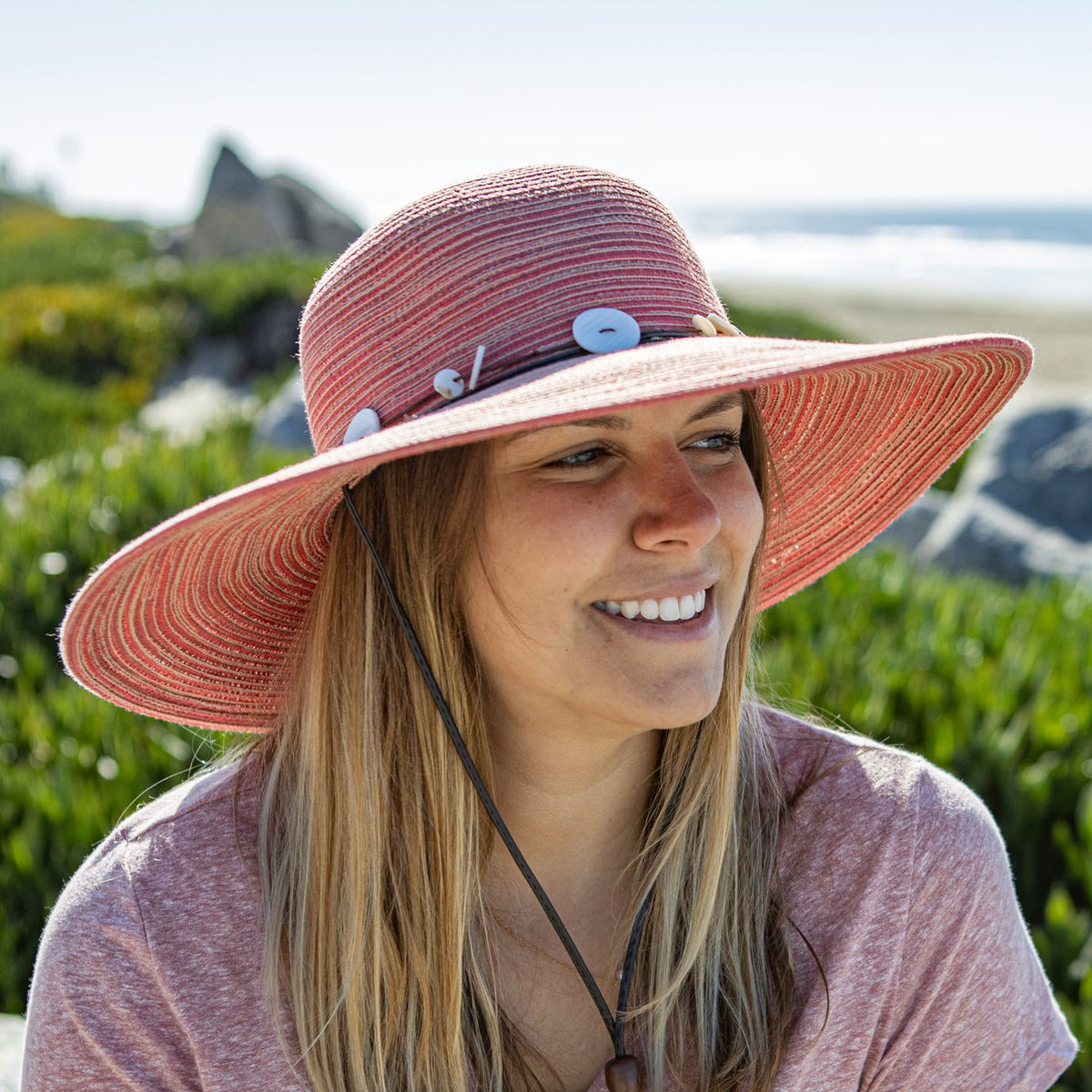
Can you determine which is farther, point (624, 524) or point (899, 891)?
point (899, 891)

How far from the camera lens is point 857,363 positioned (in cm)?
142

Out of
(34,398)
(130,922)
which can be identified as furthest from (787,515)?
(34,398)

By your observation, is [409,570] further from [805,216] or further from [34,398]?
[805,216]

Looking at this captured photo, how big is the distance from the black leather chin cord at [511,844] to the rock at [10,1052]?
1.01 metres

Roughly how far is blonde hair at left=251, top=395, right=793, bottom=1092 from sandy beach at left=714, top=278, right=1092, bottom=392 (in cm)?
1714

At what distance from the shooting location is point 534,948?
175 centimetres

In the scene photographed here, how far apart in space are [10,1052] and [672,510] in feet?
5.40

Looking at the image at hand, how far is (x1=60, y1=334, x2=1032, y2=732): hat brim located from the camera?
1.38 m

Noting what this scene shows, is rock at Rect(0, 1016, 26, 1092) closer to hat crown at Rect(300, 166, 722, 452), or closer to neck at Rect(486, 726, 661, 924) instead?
neck at Rect(486, 726, 661, 924)

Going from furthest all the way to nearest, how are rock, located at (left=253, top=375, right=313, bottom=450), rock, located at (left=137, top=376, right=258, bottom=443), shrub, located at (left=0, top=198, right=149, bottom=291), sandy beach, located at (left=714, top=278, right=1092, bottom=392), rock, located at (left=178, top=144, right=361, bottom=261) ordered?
rock, located at (left=178, top=144, right=361, bottom=261) → sandy beach, located at (left=714, top=278, right=1092, bottom=392) → shrub, located at (left=0, top=198, right=149, bottom=291) → rock, located at (left=137, top=376, right=258, bottom=443) → rock, located at (left=253, top=375, right=313, bottom=450)

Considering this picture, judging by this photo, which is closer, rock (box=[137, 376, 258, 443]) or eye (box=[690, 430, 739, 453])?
eye (box=[690, 430, 739, 453])

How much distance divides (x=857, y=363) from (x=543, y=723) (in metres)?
0.65

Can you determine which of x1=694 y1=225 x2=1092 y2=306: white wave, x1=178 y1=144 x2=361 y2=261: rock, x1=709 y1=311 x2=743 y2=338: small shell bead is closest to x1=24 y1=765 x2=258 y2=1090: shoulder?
x1=709 y1=311 x2=743 y2=338: small shell bead

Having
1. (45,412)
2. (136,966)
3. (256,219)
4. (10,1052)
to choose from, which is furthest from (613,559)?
(256,219)
